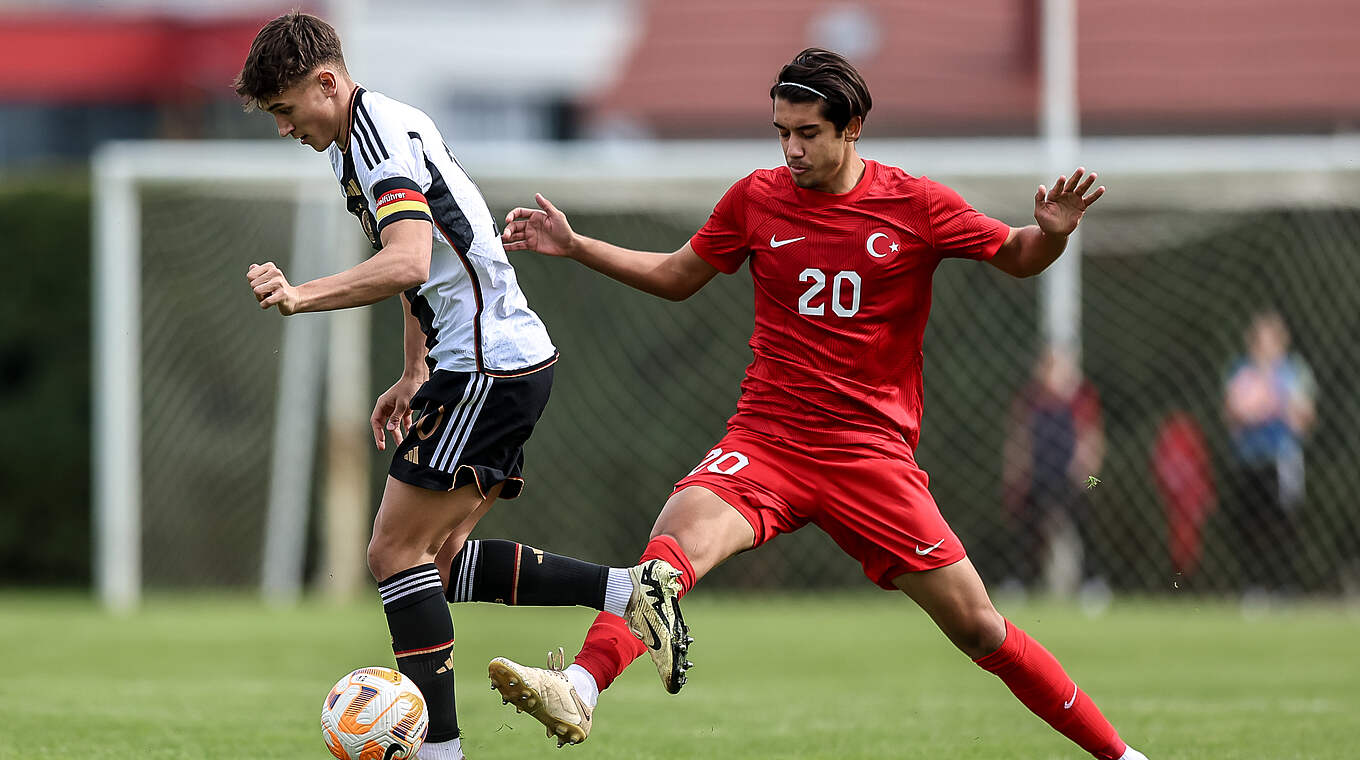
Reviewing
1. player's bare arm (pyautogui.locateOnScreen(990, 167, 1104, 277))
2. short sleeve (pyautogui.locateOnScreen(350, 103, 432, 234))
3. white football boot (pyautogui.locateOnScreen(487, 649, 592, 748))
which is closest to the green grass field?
white football boot (pyautogui.locateOnScreen(487, 649, 592, 748))

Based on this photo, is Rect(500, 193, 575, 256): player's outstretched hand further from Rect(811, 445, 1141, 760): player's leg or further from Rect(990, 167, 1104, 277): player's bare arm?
Rect(990, 167, 1104, 277): player's bare arm

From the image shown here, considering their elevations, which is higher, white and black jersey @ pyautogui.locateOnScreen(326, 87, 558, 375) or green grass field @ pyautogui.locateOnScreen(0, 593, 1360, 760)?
white and black jersey @ pyautogui.locateOnScreen(326, 87, 558, 375)

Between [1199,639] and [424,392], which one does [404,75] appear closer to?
[1199,639]

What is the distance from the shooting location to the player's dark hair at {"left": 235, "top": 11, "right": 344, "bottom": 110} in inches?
191

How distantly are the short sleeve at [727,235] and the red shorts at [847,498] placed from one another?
66 centimetres

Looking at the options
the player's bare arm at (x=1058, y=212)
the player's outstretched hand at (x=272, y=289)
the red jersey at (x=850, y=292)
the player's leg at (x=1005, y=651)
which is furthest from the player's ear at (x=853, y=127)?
the player's outstretched hand at (x=272, y=289)

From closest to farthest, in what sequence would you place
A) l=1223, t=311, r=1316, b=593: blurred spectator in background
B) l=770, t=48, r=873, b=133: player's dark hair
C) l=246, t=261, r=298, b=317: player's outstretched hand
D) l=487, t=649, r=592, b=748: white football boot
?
l=246, t=261, r=298, b=317: player's outstretched hand, l=487, t=649, r=592, b=748: white football boot, l=770, t=48, r=873, b=133: player's dark hair, l=1223, t=311, r=1316, b=593: blurred spectator in background

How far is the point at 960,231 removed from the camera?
532 centimetres

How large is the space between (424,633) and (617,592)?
609mm

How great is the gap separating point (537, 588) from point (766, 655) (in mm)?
5266

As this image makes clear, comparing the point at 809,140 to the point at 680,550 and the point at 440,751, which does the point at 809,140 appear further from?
the point at 440,751

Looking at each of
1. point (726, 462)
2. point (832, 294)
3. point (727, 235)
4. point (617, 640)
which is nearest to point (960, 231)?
point (832, 294)

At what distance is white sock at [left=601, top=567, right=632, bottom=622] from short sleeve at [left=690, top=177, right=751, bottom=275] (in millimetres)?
Answer: 1080

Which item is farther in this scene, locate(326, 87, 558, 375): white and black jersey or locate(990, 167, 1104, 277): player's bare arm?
locate(990, 167, 1104, 277): player's bare arm
